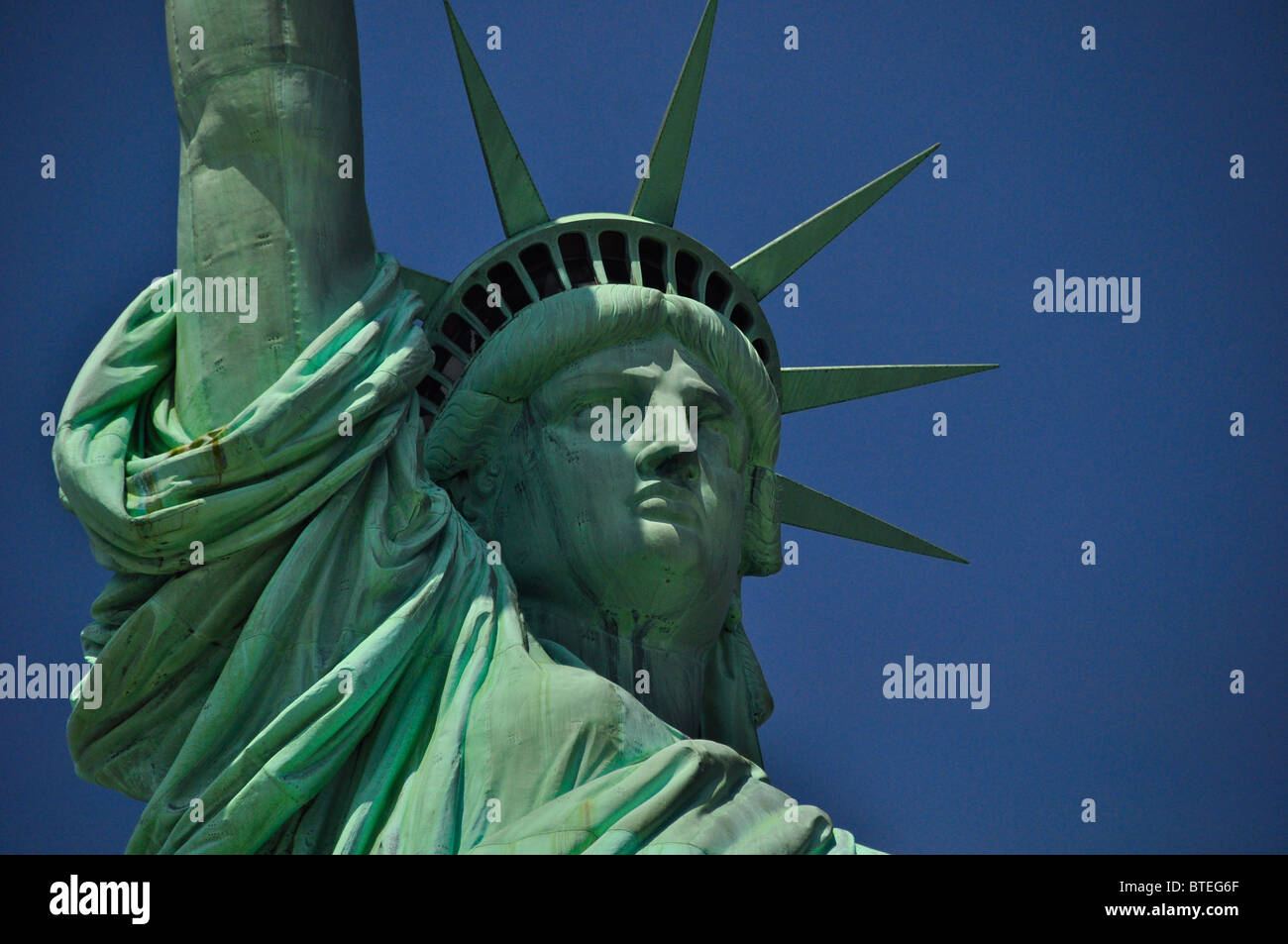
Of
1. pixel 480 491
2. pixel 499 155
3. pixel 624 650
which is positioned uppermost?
pixel 499 155

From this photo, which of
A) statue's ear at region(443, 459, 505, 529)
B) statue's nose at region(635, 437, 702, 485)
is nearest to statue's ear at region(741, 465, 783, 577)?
statue's nose at region(635, 437, 702, 485)

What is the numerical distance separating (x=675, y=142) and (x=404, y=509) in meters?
3.67

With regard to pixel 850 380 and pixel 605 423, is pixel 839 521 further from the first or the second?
pixel 605 423

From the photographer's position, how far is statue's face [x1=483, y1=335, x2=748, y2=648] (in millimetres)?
15414

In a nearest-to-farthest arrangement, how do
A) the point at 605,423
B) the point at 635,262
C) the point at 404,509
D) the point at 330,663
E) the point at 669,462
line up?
the point at 330,663
the point at 404,509
the point at 669,462
the point at 605,423
the point at 635,262

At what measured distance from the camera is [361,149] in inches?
604

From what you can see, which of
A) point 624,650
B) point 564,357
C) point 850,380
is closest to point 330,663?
point 624,650

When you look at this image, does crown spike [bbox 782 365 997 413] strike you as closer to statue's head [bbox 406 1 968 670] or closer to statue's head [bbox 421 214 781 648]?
statue's head [bbox 406 1 968 670]

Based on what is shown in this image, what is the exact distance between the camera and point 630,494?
607 inches

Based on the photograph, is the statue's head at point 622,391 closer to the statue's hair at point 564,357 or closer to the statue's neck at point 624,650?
the statue's hair at point 564,357

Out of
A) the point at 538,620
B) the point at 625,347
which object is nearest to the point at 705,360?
the point at 625,347

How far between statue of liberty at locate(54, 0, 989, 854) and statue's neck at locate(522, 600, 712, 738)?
21 millimetres

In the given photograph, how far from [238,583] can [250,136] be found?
8.64ft

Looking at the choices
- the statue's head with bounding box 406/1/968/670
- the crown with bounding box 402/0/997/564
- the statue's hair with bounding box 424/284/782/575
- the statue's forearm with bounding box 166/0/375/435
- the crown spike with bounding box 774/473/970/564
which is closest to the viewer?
the statue's forearm with bounding box 166/0/375/435
